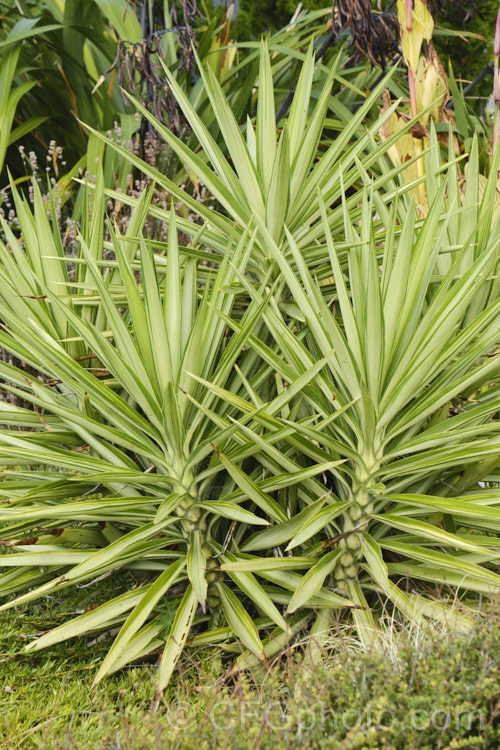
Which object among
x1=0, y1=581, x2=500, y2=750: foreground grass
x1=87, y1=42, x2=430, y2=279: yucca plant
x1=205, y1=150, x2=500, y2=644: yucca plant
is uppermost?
x1=87, y1=42, x2=430, y2=279: yucca plant

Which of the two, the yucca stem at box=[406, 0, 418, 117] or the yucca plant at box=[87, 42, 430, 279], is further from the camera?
the yucca stem at box=[406, 0, 418, 117]

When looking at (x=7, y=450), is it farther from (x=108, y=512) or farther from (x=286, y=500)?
(x=286, y=500)

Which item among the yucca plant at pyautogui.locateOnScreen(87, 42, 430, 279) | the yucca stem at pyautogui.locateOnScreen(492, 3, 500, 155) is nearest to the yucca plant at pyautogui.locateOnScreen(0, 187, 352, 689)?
the yucca plant at pyautogui.locateOnScreen(87, 42, 430, 279)

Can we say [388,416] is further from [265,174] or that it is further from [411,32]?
[411,32]

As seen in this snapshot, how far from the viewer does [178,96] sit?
1.91 m

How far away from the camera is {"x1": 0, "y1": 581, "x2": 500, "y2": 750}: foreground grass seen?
43.4 inches

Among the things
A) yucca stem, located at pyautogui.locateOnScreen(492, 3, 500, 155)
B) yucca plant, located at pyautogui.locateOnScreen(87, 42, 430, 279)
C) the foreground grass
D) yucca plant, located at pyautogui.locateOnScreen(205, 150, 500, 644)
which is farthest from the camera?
yucca stem, located at pyautogui.locateOnScreen(492, 3, 500, 155)

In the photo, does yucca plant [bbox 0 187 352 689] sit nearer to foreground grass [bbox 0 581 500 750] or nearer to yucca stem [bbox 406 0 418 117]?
foreground grass [bbox 0 581 500 750]

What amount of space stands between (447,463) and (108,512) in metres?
0.78

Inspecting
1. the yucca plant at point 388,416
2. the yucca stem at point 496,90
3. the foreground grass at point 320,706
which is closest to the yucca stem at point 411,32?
the yucca stem at point 496,90

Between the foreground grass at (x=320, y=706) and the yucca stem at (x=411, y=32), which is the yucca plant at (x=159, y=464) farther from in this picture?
the yucca stem at (x=411, y=32)

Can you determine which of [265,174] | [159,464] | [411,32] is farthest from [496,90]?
[159,464]

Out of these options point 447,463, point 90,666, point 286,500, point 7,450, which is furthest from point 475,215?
point 90,666

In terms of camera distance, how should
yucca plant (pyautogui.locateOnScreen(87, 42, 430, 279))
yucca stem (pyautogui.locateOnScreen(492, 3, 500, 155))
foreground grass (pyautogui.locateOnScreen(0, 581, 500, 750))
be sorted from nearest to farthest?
1. foreground grass (pyautogui.locateOnScreen(0, 581, 500, 750))
2. yucca plant (pyautogui.locateOnScreen(87, 42, 430, 279))
3. yucca stem (pyautogui.locateOnScreen(492, 3, 500, 155))
